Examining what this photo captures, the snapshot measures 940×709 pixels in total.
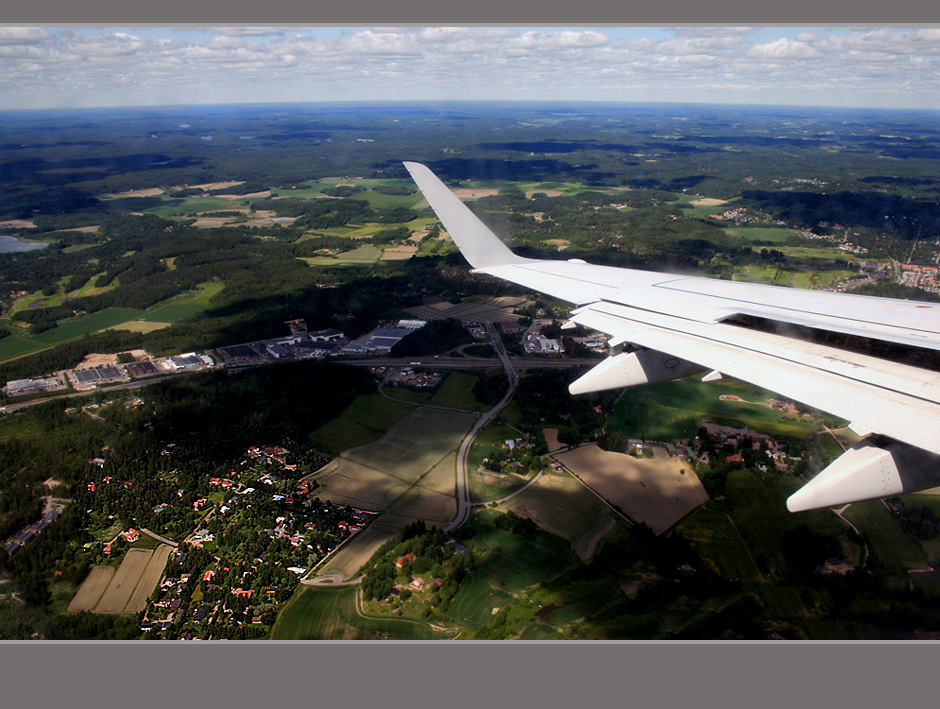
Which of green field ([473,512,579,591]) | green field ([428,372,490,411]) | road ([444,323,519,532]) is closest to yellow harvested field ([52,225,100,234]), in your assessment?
road ([444,323,519,532])

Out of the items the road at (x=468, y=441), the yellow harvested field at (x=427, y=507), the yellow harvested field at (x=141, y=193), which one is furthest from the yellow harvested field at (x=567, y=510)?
the yellow harvested field at (x=141, y=193)

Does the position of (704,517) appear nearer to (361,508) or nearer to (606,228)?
(361,508)

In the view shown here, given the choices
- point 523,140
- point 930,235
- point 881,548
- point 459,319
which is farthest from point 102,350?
point 523,140

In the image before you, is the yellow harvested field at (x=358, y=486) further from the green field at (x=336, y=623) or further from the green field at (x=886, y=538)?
the green field at (x=886, y=538)

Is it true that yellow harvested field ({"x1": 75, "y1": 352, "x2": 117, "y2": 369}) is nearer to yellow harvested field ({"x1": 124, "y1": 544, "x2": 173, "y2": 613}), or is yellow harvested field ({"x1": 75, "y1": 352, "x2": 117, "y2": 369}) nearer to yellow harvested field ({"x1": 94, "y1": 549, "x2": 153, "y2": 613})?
yellow harvested field ({"x1": 94, "y1": 549, "x2": 153, "y2": 613})

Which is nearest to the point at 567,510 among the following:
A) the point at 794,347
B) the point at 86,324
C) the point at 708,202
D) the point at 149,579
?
the point at 794,347
